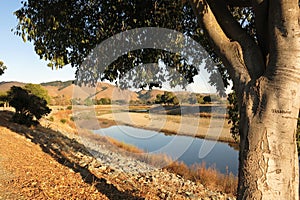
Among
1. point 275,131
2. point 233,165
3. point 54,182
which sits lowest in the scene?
point 233,165

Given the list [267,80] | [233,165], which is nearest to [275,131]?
[267,80]

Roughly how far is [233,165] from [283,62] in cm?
1489

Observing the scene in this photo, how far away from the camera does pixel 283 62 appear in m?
2.93

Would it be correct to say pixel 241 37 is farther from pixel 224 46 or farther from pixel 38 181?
pixel 38 181

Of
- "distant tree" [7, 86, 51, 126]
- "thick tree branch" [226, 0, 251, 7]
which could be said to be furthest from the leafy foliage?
"distant tree" [7, 86, 51, 126]

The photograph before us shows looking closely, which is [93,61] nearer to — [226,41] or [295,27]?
[226,41]

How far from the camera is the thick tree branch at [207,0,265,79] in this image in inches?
131

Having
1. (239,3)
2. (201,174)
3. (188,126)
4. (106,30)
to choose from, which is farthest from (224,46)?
(188,126)

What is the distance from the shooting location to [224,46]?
349cm

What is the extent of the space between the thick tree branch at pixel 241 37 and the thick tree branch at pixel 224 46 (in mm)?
78

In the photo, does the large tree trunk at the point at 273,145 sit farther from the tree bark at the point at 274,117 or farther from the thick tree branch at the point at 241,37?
the thick tree branch at the point at 241,37

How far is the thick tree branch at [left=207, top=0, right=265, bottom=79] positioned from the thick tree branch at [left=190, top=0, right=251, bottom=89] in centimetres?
8

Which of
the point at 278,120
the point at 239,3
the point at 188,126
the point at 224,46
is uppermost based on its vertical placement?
the point at 239,3

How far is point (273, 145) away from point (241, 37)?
1.55 metres
